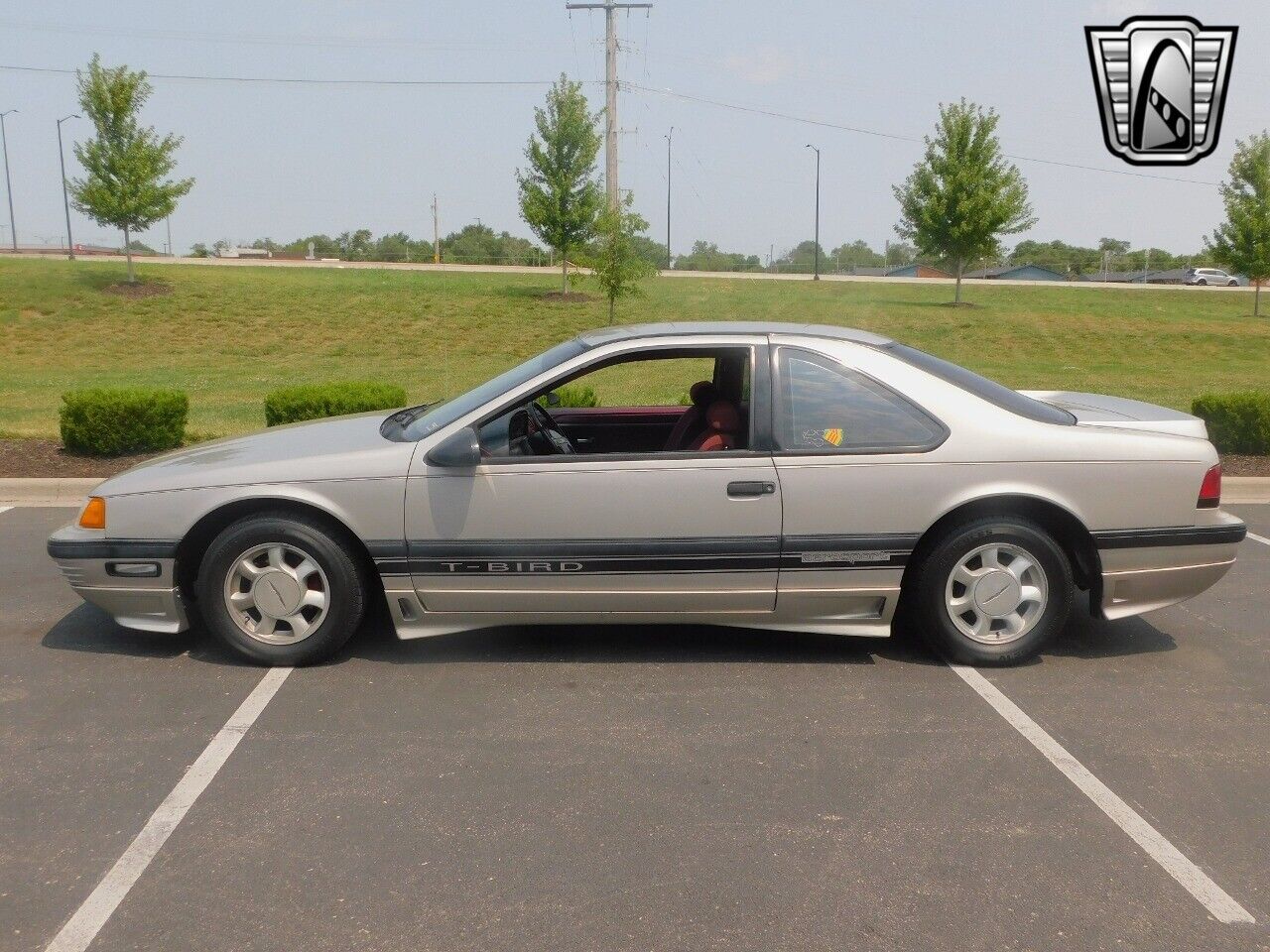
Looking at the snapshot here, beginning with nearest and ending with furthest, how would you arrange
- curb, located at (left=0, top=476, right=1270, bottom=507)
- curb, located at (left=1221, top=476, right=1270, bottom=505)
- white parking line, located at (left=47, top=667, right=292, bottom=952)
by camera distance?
white parking line, located at (left=47, top=667, right=292, bottom=952)
curb, located at (left=0, top=476, right=1270, bottom=507)
curb, located at (left=1221, top=476, right=1270, bottom=505)

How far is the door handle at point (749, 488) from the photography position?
4863mm

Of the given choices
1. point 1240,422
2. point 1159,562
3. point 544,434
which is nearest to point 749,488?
point 544,434

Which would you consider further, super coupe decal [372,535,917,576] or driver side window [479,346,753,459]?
driver side window [479,346,753,459]

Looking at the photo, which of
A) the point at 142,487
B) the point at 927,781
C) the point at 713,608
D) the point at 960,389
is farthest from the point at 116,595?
the point at 960,389

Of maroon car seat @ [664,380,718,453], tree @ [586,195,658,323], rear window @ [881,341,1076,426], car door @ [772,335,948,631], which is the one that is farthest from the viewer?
tree @ [586,195,658,323]

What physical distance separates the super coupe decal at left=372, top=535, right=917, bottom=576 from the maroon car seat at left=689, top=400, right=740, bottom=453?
476mm

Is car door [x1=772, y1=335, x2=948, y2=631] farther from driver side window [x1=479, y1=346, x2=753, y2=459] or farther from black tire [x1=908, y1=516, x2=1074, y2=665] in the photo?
driver side window [x1=479, y1=346, x2=753, y2=459]

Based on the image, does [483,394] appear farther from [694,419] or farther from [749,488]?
[749,488]

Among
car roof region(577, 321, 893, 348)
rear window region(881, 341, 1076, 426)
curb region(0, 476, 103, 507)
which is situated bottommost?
curb region(0, 476, 103, 507)

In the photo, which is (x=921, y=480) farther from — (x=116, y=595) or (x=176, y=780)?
(x=116, y=595)

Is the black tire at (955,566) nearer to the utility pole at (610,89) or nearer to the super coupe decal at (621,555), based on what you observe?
the super coupe decal at (621,555)

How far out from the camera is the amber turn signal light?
5012mm

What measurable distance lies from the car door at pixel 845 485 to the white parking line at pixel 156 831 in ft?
7.48

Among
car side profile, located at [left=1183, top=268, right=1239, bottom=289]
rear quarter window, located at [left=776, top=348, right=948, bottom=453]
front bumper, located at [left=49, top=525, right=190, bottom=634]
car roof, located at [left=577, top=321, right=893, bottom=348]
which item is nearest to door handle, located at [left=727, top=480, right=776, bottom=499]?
rear quarter window, located at [left=776, top=348, right=948, bottom=453]
